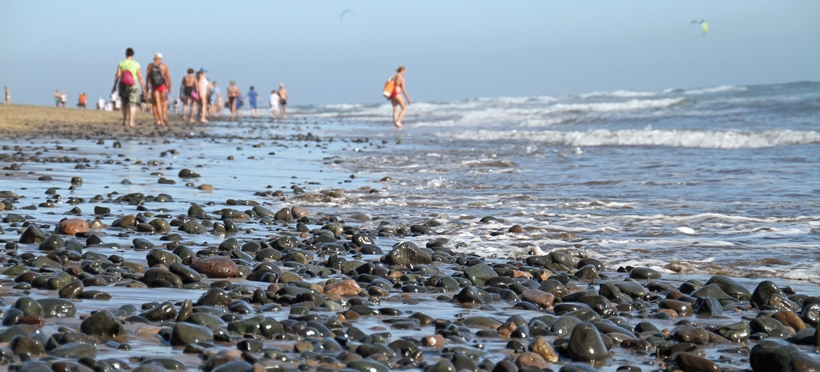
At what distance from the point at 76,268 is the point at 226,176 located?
250 inches

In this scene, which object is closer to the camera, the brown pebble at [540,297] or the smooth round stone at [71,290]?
the smooth round stone at [71,290]

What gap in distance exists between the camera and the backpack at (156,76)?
65.3 ft

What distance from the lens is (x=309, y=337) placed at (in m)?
3.40

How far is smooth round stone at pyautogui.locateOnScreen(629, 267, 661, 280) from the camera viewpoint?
4984mm

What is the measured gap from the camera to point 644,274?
4996 millimetres

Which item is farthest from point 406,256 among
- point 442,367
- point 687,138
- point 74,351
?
point 687,138

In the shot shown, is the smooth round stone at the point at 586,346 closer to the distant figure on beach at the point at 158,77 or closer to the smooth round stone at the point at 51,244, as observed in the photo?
the smooth round stone at the point at 51,244

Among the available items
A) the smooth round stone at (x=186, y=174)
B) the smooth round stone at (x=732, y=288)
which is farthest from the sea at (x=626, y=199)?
the smooth round stone at (x=186, y=174)

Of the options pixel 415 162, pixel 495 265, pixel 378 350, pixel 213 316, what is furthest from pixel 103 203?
pixel 415 162

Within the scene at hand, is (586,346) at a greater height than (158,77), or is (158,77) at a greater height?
(158,77)

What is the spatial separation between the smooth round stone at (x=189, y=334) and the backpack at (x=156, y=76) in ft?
57.6

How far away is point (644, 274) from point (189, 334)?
2798mm

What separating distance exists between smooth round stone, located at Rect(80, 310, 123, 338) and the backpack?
689 inches

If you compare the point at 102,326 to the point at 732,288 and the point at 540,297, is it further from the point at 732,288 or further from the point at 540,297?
the point at 732,288
